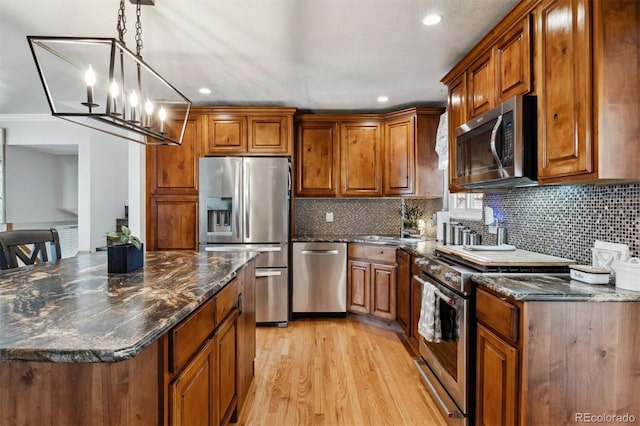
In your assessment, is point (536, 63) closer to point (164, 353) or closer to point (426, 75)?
point (426, 75)

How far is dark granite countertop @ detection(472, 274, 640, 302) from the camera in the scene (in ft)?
4.32

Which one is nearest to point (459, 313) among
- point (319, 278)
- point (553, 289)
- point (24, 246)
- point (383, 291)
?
point (553, 289)

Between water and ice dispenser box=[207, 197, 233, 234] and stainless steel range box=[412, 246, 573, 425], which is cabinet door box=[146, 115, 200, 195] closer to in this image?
water and ice dispenser box=[207, 197, 233, 234]

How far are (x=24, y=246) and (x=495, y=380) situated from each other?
281cm

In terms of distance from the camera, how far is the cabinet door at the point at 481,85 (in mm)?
2133

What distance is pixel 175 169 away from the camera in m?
3.65

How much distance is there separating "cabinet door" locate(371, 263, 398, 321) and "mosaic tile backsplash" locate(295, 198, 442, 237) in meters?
0.84

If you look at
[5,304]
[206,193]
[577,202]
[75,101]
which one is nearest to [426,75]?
[577,202]

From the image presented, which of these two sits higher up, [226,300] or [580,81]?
[580,81]

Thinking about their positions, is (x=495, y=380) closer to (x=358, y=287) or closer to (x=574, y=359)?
(x=574, y=359)

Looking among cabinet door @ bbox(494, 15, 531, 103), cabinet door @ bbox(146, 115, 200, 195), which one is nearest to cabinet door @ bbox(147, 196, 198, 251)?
cabinet door @ bbox(146, 115, 200, 195)

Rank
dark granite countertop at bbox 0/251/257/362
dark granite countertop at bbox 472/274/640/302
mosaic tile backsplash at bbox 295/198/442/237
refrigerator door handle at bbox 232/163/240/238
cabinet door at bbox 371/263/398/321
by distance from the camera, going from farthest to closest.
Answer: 1. mosaic tile backsplash at bbox 295/198/442/237
2. refrigerator door handle at bbox 232/163/240/238
3. cabinet door at bbox 371/263/398/321
4. dark granite countertop at bbox 472/274/640/302
5. dark granite countertop at bbox 0/251/257/362

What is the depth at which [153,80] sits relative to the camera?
3.03 meters

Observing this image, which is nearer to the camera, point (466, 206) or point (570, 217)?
point (570, 217)
